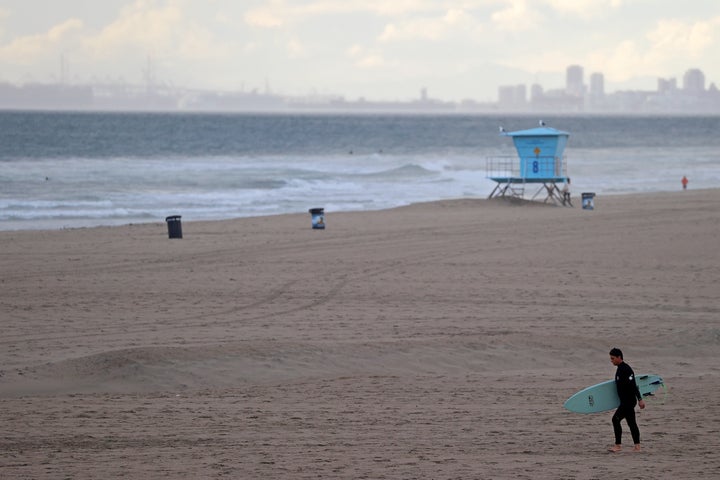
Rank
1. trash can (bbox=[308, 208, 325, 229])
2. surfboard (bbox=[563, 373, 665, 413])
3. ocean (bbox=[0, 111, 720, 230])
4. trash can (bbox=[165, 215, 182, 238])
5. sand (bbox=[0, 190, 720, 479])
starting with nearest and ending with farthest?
sand (bbox=[0, 190, 720, 479]), surfboard (bbox=[563, 373, 665, 413]), trash can (bbox=[165, 215, 182, 238]), trash can (bbox=[308, 208, 325, 229]), ocean (bbox=[0, 111, 720, 230])

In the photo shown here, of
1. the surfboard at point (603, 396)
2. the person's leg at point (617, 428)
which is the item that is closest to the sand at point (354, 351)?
the person's leg at point (617, 428)

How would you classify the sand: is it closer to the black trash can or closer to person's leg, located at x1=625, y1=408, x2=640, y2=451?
person's leg, located at x1=625, y1=408, x2=640, y2=451

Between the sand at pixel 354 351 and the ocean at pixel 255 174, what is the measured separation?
29.4 ft

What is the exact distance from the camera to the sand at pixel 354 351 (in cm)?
746

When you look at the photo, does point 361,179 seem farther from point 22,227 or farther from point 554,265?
point 554,265

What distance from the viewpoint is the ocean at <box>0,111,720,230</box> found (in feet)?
95.8

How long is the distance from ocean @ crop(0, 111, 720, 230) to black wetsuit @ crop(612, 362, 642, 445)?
19056 millimetres

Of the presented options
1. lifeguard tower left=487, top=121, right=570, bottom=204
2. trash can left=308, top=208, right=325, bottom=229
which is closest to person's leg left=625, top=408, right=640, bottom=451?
trash can left=308, top=208, right=325, bottom=229

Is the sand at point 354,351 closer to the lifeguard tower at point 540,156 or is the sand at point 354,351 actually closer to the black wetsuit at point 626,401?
the black wetsuit at point 626,401

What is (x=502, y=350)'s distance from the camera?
11.2m

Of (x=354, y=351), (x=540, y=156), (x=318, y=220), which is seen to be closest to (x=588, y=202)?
(x=540, y=156)

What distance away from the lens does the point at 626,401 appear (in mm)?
7574

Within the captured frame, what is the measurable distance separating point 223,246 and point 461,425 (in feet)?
36.7

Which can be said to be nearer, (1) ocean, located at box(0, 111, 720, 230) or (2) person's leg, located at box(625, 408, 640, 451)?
(2) person's leg, located at box(625, 408, 640, 451)
